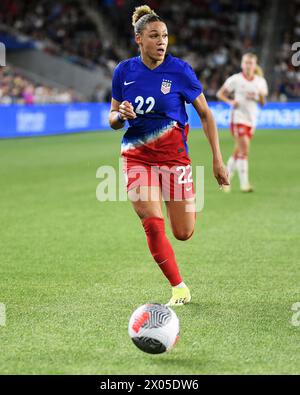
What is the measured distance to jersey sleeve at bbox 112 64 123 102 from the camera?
7316mm

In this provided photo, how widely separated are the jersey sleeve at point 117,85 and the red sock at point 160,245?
1093 millimetres

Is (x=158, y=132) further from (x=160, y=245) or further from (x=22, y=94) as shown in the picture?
(x=22, y=94)

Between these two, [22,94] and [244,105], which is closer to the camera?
[244,105]

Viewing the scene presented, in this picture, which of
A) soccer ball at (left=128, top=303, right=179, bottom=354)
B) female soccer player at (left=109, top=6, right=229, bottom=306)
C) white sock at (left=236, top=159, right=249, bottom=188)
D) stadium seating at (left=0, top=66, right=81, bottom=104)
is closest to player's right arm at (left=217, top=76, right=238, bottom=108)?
white sock at (left=236, top=159, right=249, bottom=188)

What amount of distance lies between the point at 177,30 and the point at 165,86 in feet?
138

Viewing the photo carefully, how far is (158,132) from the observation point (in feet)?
24.0

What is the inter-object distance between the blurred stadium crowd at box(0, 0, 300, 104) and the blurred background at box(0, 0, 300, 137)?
0.05 meters

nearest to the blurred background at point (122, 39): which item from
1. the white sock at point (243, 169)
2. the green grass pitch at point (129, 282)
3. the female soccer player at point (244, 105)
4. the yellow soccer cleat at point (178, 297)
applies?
the female soccer player at point (244, 105)

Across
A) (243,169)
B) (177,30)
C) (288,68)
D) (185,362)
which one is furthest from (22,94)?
(185,362)

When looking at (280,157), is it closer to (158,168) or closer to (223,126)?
(223,126)

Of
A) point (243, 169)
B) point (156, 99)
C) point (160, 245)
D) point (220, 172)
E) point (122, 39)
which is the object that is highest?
point (122, 39)

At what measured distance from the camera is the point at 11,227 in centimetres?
1209

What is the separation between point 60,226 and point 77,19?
3792cm
